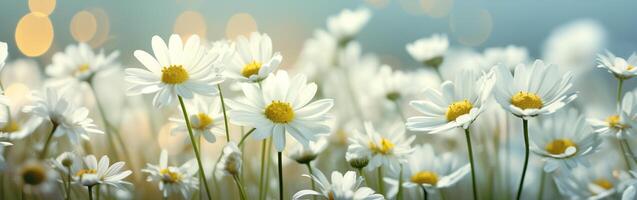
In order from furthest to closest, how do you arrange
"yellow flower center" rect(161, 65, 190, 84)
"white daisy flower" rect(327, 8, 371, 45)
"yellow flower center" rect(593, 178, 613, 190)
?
"white daisy flower" rect(327, 8, 371, 45) → "yellow flower center" rect(593, 178, 613, 190) → "yellow flower center" rect(161, 65, 190, 84)

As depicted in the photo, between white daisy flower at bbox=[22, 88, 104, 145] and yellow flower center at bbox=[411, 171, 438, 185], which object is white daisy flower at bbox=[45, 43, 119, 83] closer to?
white daisy flower at bbox=[22, 88, 104, 145]

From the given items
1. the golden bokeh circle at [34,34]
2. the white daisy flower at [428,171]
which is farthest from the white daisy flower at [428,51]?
the golden bokeh circle at [34,34]

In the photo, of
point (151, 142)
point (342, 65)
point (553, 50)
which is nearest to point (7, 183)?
point (151, 142)

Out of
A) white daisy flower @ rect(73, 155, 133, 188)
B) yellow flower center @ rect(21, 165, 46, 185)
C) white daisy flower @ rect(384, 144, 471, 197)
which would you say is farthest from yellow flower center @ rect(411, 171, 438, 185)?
yellow flower center @ rect(21, 165, 46, 185)

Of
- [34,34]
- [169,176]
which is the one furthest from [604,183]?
[34,34]

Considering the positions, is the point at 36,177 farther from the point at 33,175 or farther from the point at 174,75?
the point at 174,75

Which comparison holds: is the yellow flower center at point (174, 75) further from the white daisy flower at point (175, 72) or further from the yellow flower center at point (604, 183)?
the yellow flower center at point (604, 183)

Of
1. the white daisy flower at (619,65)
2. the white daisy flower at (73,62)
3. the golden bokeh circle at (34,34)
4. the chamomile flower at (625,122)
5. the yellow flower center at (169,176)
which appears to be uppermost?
the golden bokeh circle at (34,34)
